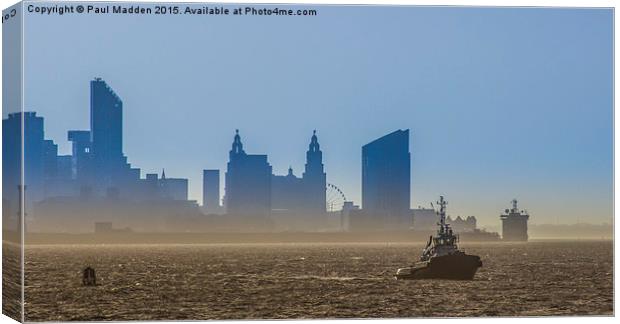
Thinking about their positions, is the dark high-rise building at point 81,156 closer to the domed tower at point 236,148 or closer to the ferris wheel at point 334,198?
the domed tower at point 236,148

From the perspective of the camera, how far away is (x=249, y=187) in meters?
32.7

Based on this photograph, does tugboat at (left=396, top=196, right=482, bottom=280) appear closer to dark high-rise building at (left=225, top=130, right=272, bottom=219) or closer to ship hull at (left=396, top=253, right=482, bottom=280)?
ship hull at (left=396, top=253, right=482, bottom=280)

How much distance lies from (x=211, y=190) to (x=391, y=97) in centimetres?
301

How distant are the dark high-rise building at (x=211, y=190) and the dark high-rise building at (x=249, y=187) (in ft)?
0.51

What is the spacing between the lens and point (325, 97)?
105ft

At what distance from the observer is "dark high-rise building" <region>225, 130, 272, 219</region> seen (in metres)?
32.1

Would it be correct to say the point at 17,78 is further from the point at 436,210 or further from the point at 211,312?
the point at 436,210

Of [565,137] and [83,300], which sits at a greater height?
[565,137]

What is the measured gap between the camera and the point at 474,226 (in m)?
33.0

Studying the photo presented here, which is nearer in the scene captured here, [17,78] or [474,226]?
[17,78]

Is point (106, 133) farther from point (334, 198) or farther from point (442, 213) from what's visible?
point (442, 213)

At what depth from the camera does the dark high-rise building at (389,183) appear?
32375mm

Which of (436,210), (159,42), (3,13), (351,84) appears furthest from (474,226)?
(3,13)

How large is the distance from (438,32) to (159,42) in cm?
421
